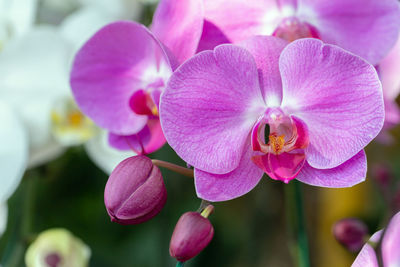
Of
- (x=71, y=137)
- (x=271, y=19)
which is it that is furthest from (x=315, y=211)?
(x=271, y=19)

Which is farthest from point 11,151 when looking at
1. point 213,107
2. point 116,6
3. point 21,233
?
point 213,107

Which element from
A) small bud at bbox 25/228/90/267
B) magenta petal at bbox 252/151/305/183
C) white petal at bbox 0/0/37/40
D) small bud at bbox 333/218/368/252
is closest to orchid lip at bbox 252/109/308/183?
magenta petal at bbox 252/151/305/183

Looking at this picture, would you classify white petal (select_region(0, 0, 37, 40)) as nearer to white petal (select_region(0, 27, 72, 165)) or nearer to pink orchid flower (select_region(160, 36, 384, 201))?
white petal (select_region(0, 27, 72, 165))

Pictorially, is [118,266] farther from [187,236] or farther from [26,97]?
[187,236]

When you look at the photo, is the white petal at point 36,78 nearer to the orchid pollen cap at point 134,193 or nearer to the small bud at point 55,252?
the small bud at point 55,252

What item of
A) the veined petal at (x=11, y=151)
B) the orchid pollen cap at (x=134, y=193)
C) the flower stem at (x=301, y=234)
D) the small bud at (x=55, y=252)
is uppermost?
the orchid pollen cap at (x=134, y=193)

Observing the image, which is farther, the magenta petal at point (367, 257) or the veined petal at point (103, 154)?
the veined petal at point (103, 154)

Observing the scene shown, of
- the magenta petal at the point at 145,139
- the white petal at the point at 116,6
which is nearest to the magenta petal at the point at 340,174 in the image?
the magenta petal at the point at 145,139
